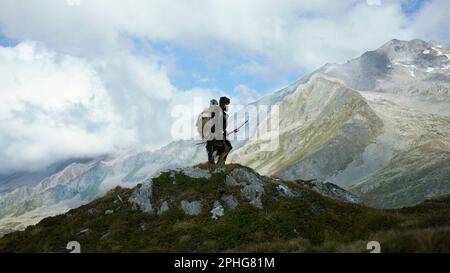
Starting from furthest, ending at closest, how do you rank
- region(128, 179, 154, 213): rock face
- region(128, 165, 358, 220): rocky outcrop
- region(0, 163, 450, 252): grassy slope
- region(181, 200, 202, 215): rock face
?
region(128, 179, 154, 213): rock face → region(128, 165, 358, 220): rocky outcrop → region(181, 200, 202, 215): rock face → region(0, 163, 450, 252): grassy slope

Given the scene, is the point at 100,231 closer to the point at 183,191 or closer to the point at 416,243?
the point at 183,191

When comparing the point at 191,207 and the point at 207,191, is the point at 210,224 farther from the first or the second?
the point at 207,191

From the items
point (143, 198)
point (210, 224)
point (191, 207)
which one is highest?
point (143, 198)

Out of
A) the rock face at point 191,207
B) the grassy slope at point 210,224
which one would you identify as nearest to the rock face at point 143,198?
the grassy slope at point 210,224

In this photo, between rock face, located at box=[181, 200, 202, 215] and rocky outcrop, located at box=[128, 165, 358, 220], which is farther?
rocky outcrop, located at box=[128, 165, 358, 220]

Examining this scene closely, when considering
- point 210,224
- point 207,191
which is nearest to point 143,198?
point 207,191

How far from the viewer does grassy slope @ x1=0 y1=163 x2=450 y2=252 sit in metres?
21.7

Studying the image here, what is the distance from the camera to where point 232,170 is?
2956 cm

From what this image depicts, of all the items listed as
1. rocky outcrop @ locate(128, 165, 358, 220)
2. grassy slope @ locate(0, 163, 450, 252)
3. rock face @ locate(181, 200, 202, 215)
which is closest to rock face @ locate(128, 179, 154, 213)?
rocky outcrop @ locate(128, 165, 358, 220)

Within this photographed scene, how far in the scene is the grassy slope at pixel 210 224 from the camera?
21719 millimetres

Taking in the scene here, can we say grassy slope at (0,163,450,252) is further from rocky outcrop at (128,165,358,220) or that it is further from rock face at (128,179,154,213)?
rock face at (128,179,154,213)

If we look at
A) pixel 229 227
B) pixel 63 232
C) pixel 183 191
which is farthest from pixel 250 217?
pixel 63 232

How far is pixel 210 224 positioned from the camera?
79.4 feet
